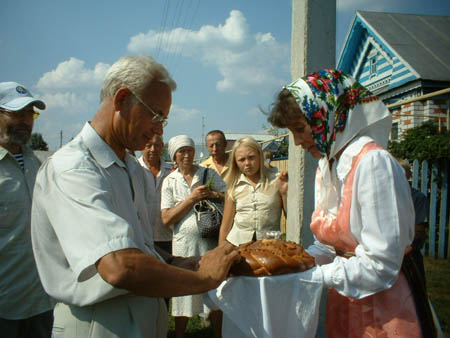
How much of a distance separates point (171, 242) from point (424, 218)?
310 centimetres

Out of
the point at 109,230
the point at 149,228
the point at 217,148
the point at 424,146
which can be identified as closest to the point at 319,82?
the point at 149,228

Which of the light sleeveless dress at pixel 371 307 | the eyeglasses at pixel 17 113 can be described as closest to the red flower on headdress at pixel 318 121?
the light sleeveless dress at pixel 371 307

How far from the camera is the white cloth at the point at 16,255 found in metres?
2.48

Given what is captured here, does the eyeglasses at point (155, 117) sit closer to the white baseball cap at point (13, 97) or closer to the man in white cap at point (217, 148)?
the white baseball cap at point (13, 97)

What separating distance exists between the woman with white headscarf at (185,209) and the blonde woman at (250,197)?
0.79 ft

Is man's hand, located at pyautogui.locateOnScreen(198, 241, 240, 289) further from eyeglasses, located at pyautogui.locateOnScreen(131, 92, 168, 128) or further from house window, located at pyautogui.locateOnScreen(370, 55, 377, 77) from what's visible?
house window, located at pyautogui.locateOnScreen(370, 55, 377, 77)

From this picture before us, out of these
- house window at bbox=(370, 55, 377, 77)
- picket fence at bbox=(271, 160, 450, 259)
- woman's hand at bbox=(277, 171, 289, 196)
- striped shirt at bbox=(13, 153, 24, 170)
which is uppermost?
house window at bbox=(370, 55, 377, 77)

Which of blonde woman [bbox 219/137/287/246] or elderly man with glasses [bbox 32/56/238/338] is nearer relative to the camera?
elderly man with glasses [bbox 32/56/238/338]

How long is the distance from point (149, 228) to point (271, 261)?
2.27 feet

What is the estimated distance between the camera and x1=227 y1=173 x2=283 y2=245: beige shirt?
12.7 ft

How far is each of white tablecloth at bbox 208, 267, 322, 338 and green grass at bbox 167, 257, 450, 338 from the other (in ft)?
9.37

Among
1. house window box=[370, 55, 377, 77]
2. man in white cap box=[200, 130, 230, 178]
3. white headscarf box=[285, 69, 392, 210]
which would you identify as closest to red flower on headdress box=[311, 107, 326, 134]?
white headscarf box=[285, 69, 392, 210]

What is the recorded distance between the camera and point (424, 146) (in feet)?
22.2

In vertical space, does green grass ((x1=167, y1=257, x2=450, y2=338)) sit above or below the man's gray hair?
below
